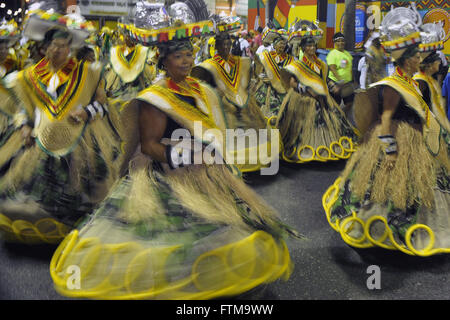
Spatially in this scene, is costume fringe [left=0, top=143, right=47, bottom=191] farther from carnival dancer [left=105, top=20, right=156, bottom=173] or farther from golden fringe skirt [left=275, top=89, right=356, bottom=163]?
golden fringe skirt [left=275, top=89, right=356, bottom=163]

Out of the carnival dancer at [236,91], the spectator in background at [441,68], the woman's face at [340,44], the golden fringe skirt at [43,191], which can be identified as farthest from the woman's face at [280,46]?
the golden fringe skirt at [43,191]

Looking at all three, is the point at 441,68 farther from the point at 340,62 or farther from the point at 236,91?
the point at 340,62

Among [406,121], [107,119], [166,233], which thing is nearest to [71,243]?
[166,233]

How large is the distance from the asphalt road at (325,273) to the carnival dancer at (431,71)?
1.01 m

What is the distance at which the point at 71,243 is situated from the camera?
2.40m

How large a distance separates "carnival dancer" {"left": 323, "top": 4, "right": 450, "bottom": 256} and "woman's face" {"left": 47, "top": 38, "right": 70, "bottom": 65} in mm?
2046

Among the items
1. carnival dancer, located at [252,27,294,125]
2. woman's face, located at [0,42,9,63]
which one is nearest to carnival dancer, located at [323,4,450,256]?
carnival dancer, located at [252,27,294,125]

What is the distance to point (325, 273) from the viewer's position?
9.84ft

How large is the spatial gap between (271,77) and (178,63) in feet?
13.0

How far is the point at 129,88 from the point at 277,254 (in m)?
3.92

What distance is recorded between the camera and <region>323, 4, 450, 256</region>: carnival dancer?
119 inches
